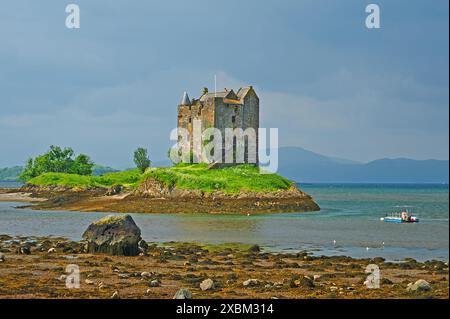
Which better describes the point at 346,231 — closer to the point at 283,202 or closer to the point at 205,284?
the point at 283,202

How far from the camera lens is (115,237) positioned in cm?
3344

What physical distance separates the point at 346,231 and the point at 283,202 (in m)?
27.0

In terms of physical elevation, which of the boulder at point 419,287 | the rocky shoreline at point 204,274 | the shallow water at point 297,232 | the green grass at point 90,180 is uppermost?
the green grass at point 90,180

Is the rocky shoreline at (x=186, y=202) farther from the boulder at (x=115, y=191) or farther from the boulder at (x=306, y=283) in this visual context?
the boulder at (x=306, y=283)

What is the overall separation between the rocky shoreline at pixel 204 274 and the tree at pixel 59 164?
4635 inches

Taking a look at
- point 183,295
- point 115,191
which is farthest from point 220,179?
point 183,295

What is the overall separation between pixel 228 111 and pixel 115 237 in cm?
6516

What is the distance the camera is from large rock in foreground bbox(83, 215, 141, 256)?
33000mm

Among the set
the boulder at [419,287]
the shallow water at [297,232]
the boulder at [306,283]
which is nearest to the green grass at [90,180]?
the shallow water at [297,232]

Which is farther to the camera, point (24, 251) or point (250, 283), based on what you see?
point (24, 251)

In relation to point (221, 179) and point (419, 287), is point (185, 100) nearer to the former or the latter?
point (221, 179)

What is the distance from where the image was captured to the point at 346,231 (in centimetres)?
5284

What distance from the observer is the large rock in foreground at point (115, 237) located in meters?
33.0

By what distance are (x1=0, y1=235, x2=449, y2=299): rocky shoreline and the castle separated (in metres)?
60.0
